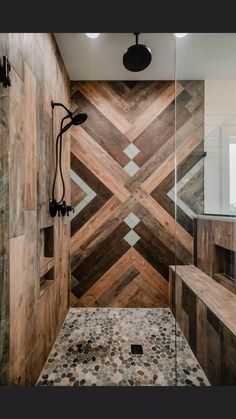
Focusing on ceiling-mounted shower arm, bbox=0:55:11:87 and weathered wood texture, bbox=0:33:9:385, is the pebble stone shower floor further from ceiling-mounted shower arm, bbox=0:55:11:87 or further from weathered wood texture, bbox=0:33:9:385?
ceiling-mounted shower arm, bbox=0:55:11:87

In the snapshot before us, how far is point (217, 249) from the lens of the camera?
1.77 m

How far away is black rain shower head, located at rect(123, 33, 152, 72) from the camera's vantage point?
1611 mm

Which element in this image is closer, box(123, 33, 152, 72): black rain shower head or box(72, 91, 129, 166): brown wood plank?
box(123, 33, 152, 72): black rain shower head

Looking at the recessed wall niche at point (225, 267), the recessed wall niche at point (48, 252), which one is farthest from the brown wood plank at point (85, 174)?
the recessed wall niche at point (225, 267)

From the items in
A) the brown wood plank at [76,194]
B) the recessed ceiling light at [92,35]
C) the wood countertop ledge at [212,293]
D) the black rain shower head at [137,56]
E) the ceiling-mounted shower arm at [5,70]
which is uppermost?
the recessed ceiling light at [92,35]

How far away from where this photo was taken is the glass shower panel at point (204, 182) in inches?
60.1

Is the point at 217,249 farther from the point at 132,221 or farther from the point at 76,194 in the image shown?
the point at 76,194

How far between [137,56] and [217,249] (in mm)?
1716

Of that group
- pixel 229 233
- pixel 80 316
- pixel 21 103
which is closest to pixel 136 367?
pixel 80 316

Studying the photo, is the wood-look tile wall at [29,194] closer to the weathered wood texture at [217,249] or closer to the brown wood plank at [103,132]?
the brown wood plank at [103,132]

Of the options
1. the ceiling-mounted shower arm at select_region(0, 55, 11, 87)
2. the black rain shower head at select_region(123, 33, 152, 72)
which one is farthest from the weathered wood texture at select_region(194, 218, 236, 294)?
the ceiling-mounted shower arm at select_region(0, 55, 11, 87)

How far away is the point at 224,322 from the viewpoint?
1.12 meters

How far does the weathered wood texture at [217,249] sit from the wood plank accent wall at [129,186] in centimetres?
13

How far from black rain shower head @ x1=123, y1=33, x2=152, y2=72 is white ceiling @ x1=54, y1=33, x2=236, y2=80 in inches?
3.1
